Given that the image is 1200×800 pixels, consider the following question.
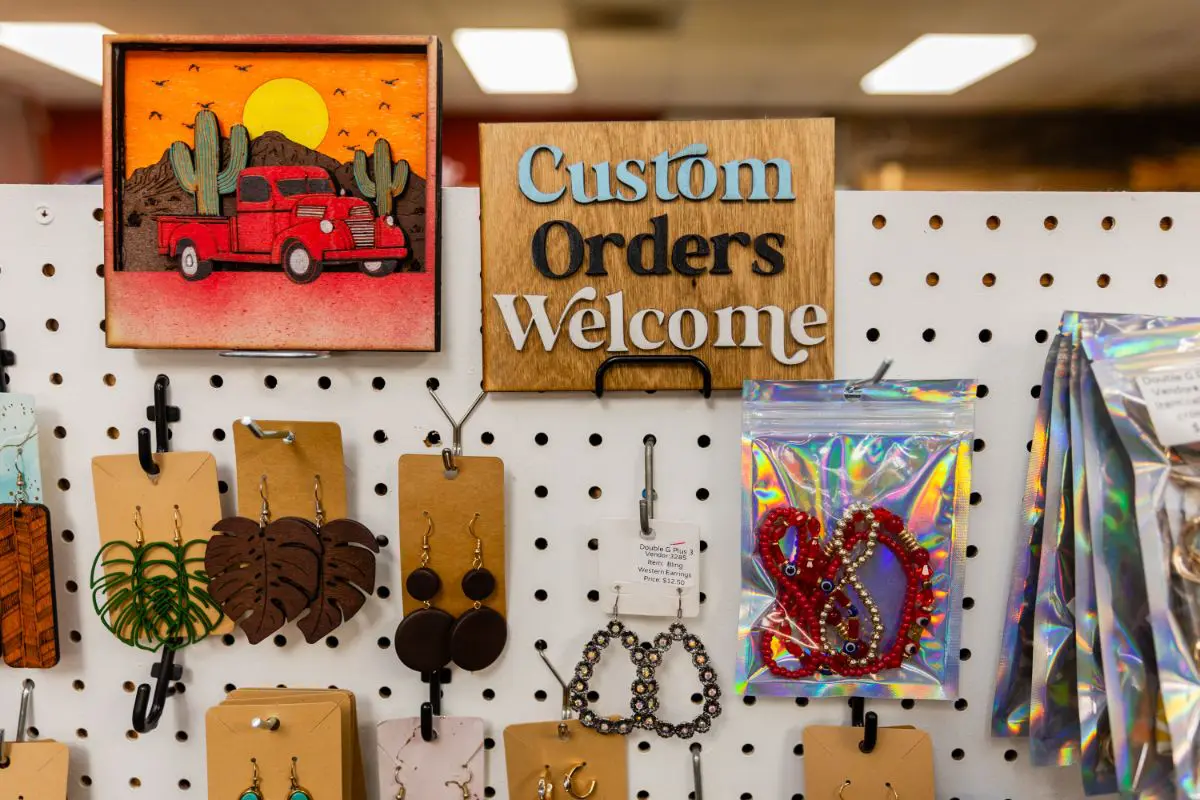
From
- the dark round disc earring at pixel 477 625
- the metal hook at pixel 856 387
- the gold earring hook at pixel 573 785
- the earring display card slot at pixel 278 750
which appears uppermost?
the metal hook at pixel 856 387

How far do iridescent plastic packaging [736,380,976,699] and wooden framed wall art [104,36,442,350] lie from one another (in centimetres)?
33

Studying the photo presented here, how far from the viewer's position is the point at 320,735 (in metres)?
0.64

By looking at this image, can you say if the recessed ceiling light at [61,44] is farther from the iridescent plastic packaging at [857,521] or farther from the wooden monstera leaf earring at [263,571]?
the iridescent plastic packaging at [857,521]

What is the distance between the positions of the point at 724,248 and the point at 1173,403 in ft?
1.22

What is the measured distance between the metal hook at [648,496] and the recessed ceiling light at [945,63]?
6.94 feet

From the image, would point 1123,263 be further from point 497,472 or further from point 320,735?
point 320,735

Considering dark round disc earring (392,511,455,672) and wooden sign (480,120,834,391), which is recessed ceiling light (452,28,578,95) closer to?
wooden sign (480,120,834,391)

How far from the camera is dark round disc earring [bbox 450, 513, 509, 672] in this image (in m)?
0.63

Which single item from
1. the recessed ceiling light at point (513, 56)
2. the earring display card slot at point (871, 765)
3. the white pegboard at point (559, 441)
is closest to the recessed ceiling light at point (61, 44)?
the recessed ceiling light at point (513, 56)

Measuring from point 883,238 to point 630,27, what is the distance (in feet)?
5.48

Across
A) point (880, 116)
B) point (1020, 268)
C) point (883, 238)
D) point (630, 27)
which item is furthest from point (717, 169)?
point (880, 116)

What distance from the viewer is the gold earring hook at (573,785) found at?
26.1 inches

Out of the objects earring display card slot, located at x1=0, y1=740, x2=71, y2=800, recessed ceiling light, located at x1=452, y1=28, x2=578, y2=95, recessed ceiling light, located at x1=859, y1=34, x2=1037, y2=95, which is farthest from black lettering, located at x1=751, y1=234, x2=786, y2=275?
recessed ceiling light, located at x1=859, y1=34, x2=1037, y2=95

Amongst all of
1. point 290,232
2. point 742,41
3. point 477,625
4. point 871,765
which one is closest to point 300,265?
point 290,232
